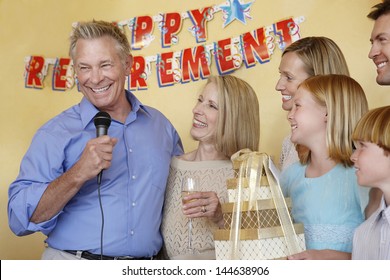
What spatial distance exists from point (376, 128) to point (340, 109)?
20 centimetres

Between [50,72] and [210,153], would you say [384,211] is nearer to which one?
[210,153]

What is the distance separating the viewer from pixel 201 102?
2.39 m

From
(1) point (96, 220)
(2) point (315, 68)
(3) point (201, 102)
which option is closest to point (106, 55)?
(3) point (201, 102)

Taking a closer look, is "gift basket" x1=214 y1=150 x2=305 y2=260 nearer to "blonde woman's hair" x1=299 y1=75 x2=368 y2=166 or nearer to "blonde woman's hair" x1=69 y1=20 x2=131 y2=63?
"blonde woman's hair" x1=299 y1=75 x2=368 y2=166

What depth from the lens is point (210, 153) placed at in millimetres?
2383

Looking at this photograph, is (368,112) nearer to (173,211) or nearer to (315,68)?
(315,68)

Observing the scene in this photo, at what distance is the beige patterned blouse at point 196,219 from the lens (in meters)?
2.23

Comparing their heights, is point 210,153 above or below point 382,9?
below

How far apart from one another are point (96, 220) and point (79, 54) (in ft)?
1.92

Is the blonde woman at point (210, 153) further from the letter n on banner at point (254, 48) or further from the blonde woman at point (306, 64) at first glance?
the letter n on banner at point (254, 48)

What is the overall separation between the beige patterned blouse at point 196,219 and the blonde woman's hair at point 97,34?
0.49 m

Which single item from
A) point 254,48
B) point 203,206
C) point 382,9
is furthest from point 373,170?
point 254,48
